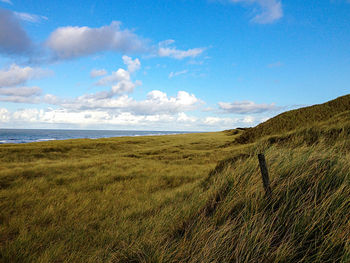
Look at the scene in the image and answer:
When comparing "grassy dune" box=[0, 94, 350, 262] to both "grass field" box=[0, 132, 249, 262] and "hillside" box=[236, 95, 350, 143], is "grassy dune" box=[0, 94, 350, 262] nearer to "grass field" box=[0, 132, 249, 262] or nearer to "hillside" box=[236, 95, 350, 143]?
"grass field" box=[0, 132, 249, 262]

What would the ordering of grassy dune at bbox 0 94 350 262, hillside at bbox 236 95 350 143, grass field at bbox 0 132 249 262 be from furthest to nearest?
hillside at bbox 236 95 350 143
grass field at bbox 0 132 249 262
grassy dune at bbox 0 94 350 262

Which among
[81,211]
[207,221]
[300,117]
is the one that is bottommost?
[81,211]

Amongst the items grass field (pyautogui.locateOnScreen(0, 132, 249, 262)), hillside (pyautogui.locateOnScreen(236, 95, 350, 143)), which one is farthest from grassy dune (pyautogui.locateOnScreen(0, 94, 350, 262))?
hillside (pyautogui.locateOnScreen(236, 95, 350, 143))

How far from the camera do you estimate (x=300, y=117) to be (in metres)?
22.4

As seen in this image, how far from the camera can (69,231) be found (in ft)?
15.0

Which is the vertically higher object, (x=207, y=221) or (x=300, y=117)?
(x=300, y=117)

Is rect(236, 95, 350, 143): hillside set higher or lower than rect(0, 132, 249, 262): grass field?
higher

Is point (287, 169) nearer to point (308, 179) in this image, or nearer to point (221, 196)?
point (308, 179)

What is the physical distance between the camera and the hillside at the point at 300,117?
2081 centimetres

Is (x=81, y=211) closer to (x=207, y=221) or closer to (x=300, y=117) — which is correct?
(x=207, y=221)

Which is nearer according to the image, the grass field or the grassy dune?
the grassy dune

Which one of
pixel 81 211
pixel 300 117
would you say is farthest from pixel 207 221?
pixel 300 117

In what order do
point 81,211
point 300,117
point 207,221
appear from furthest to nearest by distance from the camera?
point 300,117 → point 81,211 → point 207,221

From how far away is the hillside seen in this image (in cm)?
2081
